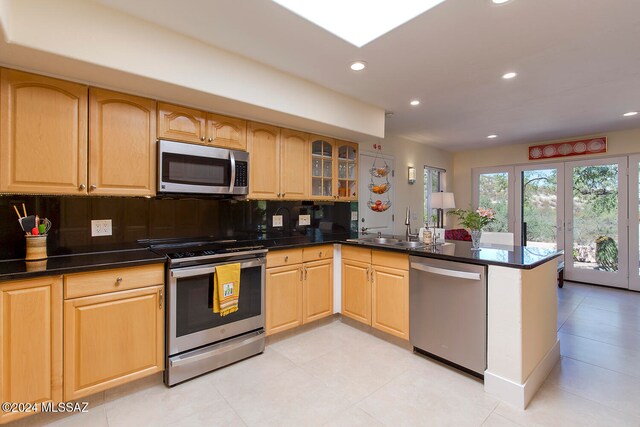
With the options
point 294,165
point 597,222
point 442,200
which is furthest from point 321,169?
point 597,222

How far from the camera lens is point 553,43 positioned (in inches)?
85.9

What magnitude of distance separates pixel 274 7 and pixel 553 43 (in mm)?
2003

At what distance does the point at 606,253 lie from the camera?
4.86 m

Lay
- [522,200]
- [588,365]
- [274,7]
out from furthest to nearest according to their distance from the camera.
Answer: [522,200] < [588,365] < [274,7]

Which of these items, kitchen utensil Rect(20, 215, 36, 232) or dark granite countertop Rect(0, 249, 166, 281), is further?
kitchen utensil Rect(20, 215, 36, 232)

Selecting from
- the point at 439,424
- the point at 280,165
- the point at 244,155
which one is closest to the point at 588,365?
the point at 439,424

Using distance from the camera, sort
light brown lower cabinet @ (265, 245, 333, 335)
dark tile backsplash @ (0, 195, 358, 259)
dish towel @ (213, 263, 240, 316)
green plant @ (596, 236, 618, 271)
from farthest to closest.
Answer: green plant @ (596, 236, 618, 271) → light brown lower cabinet @ (265, 245, 333, 335) → dish towel @ (213, 263, 240, 316) → dark tile backsplash @ (0, 195, 358, 259)

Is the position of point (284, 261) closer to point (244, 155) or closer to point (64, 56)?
point (244, 155)

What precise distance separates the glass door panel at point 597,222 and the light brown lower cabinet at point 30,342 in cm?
673

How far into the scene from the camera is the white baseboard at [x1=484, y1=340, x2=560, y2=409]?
1.89m

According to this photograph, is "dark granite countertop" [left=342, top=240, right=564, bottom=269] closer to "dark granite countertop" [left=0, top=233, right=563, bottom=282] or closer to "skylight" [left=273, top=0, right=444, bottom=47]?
"dark granite countertop" [left=0, top=233, right=563, bottom=282]

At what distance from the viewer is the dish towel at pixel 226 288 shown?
7.40 feet

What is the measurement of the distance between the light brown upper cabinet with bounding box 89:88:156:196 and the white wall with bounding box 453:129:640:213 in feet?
19.5

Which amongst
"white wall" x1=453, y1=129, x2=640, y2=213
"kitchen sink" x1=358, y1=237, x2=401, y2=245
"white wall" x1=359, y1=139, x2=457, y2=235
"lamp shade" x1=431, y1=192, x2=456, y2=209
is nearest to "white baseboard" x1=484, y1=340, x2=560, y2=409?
"kitchen sink" x1=358, y1=237, x2=401, y2=245
